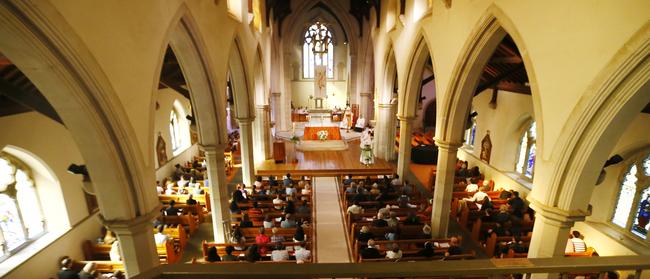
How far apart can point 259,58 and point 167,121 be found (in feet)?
15.5

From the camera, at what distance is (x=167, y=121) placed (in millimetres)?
14406

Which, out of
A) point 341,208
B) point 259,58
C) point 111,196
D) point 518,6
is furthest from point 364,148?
point 111,196

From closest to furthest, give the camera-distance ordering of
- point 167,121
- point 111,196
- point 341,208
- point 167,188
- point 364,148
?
1. point 111,196
2. point 341,208
3. point 167,188
4. point 167,121
5. point 364,148

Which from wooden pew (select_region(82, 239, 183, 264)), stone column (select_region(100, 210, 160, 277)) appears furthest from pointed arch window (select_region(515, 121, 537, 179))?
stone column (select_region(100, 210, 160, 277))

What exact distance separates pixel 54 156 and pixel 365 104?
56.2 feet

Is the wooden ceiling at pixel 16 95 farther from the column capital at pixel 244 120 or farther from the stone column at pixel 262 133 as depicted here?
the stone column at pixel 262 133

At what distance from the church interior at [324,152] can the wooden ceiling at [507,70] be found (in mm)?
86

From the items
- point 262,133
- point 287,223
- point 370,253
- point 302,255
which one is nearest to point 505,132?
point 370,253

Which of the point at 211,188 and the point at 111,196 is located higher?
the point at 111,196

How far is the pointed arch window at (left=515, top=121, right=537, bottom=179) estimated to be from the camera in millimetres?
12539

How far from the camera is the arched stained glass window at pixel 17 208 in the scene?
755 centimetres

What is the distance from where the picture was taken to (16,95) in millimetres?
5383

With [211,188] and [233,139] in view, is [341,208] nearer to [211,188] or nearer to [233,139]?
[211,188]

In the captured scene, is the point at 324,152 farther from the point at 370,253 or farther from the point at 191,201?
the point at 370,253
